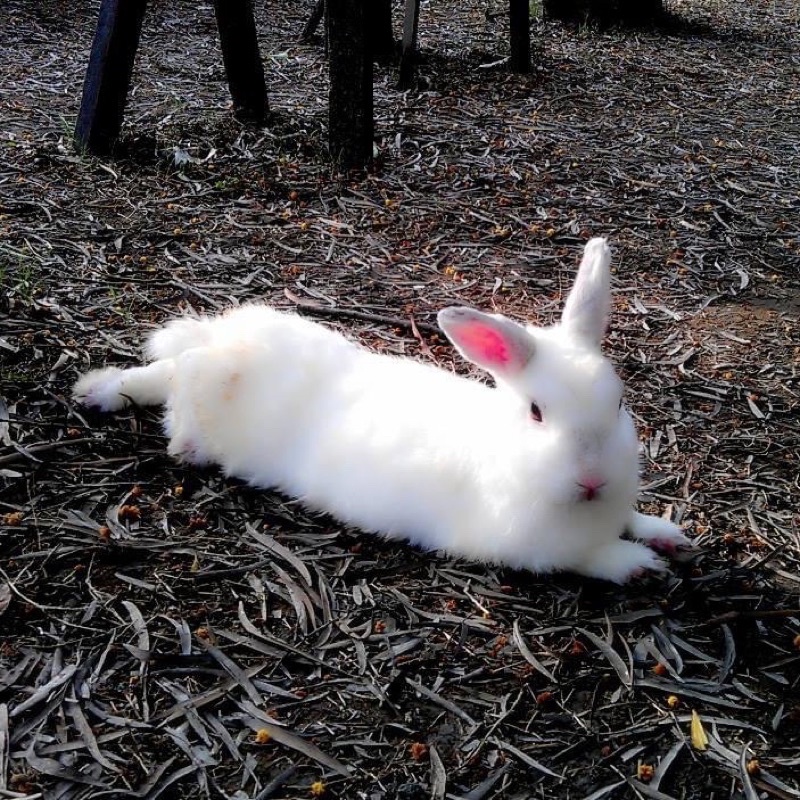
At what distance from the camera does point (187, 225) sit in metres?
5.66

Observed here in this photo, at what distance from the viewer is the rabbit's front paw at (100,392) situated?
3787mm

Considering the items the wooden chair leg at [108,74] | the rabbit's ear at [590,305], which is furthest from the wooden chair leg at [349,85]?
the rabbit's ear at [590,305]

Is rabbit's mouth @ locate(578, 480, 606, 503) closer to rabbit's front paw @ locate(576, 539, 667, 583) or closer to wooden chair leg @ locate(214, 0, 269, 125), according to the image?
rabbit's front paw @ locate(576, 539, 667, 583)

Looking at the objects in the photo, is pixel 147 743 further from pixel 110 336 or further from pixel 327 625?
pixel 110 336

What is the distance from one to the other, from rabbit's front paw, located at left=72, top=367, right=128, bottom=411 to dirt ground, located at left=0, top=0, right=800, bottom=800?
55 mm

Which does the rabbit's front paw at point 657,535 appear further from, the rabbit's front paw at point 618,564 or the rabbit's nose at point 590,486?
the rabbit's nose at point 590,486

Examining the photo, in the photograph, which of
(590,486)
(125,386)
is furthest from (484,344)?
(125,386)

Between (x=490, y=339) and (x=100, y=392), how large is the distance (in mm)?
1733

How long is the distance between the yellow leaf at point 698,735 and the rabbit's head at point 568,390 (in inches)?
26.6

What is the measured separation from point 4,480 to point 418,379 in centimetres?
156

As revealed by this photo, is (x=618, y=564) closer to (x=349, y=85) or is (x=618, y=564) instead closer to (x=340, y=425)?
(x=340, y=425)

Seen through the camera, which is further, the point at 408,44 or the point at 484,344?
the point at 408,44

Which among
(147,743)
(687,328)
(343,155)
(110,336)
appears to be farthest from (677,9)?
(147,743)

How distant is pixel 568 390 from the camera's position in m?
2.80
